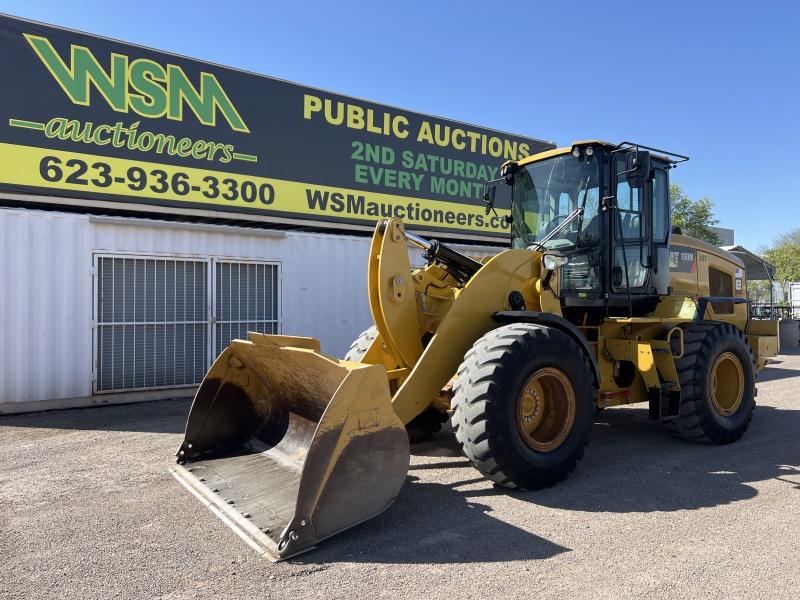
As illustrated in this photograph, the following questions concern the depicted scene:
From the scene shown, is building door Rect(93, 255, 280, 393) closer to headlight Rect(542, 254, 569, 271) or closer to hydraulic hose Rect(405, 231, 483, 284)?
hydraulic hose Rect(405, 231, 483, 284)

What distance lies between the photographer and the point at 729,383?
682 cm

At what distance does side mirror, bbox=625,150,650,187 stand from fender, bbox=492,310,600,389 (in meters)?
1.65

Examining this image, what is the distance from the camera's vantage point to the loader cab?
6074 mm

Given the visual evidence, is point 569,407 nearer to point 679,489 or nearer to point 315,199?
point 679,489

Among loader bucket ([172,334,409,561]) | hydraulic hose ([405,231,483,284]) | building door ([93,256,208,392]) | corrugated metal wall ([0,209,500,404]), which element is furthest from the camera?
building door ([93,256,208,392])

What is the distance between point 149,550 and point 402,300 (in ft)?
8.67

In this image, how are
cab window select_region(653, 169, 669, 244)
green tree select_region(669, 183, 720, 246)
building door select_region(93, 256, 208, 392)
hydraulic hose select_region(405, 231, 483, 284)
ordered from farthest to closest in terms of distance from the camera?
green tree select_region(669, 183, 720, 246) → building door select_region(93, 256, 208, 392) → cab window select_region(653, 169, 669, 244) → hydraulic hose select_region(405, 231, 483, 284)

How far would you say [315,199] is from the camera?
36.4 ft

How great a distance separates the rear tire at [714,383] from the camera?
612 cm

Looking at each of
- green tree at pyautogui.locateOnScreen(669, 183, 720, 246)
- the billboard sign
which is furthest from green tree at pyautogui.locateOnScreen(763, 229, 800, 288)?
the billboard sign

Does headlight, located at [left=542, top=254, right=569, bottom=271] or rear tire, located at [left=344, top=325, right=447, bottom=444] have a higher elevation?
headlight, located at [left=542, top=254, right=569, bottom=271]

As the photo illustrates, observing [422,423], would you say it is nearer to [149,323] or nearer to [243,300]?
[243,300]

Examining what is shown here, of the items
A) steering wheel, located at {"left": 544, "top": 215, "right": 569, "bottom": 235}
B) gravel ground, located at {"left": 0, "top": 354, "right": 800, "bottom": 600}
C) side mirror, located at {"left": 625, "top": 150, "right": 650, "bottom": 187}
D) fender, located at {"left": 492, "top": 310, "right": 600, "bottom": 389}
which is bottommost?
gravel ground, located at {"left": 0, "top": 354, "right": 800, "bottom": 600}

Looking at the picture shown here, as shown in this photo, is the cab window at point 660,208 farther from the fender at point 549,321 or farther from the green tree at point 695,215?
the green tree at point 695,215
